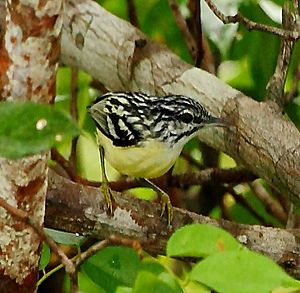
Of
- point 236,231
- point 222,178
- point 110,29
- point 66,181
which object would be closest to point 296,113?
point 222,178

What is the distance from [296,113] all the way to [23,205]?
1.60 m

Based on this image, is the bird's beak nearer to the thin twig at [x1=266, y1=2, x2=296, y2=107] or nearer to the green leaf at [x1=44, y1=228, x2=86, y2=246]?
the thin twig at [x1=266, y1=2, x2=296, y2=107]

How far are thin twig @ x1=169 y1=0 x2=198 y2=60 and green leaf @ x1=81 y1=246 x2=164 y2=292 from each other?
107 centimetres

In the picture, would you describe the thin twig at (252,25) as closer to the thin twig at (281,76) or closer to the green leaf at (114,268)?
the thin twig at (281,76)

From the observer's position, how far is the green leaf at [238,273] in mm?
959

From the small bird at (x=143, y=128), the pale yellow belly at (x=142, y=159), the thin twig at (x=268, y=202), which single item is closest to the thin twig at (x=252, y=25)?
the small bird at (x=143, y=128)

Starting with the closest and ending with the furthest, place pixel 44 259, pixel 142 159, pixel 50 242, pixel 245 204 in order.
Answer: pixel 50 242, pixel 44 259, pixel 142 159, pixel 245 204

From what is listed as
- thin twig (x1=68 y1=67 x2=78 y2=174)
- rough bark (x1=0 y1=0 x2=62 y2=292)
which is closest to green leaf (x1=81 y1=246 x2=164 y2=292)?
rough bark (x1=0 y1=0 x2=62 y2=292)

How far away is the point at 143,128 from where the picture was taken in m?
2.25

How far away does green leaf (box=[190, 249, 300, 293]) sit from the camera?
3.15ft

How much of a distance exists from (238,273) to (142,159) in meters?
1.21

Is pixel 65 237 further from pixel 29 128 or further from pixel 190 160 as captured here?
pixel 190 160

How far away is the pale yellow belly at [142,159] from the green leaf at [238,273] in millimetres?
1162

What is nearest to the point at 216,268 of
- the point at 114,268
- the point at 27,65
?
the point at 27,65
